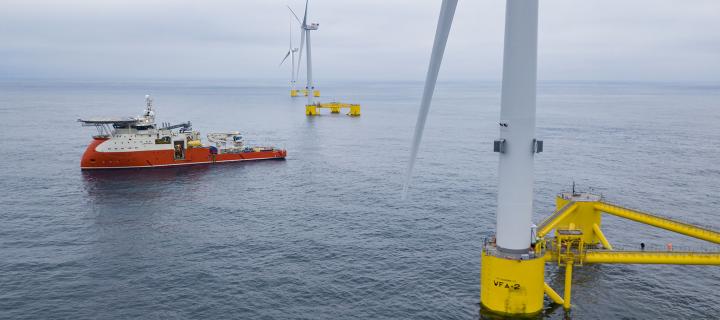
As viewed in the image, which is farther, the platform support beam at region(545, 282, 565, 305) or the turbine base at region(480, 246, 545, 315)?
the platform support beam at region(545, 282, 565, 305)

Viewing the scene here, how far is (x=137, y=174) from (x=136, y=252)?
173 ft

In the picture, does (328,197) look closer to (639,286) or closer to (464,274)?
(464,274)

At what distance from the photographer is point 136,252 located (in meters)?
64.6

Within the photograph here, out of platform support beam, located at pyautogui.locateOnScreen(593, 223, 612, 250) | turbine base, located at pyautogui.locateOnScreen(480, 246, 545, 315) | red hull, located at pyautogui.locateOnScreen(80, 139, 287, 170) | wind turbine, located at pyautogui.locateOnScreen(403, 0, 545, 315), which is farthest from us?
red hull, located at pyautogui.locateOnScreen(80, 139, 287, 170)

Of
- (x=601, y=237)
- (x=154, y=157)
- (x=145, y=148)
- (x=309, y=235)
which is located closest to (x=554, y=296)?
(x=601, y=237)

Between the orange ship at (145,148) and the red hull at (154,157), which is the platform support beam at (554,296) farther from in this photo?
the orange ship at (145,148)

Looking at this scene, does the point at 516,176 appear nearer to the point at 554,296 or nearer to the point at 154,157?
the point at 554,296

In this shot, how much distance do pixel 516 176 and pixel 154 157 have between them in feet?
311

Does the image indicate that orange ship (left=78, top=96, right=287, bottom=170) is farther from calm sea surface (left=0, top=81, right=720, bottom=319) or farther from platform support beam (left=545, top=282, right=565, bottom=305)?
platform support beam (left=545, top=282, right=565, bottom=305)

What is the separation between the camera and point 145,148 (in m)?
118

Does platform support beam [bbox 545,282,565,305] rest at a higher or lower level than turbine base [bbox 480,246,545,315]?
lower

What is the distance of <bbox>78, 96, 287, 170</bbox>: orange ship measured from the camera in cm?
11462

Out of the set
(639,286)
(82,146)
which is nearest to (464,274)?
(639,286)

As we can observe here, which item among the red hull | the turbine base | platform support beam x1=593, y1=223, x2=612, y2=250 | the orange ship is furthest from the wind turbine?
the orange ship
